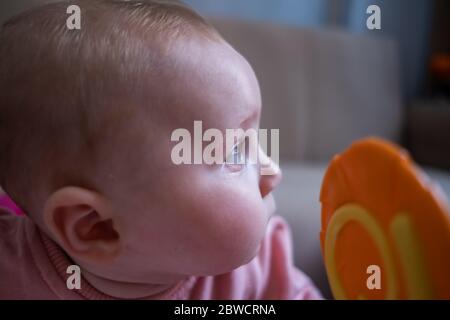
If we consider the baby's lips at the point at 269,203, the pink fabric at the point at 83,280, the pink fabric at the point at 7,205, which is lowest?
the pink fabric at the point at 83,280

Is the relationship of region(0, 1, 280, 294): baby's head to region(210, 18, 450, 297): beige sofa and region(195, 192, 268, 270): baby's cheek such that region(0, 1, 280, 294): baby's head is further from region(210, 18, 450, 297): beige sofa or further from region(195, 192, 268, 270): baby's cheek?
region(210, 18, 450, 297): beige sofa

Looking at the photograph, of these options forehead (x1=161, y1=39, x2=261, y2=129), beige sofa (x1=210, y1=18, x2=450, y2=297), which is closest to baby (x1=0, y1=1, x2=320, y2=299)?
forehead (x1=161, y1=39, x2=261, y2=129)

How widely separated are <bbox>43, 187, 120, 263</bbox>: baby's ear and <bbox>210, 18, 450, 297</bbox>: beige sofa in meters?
0.18

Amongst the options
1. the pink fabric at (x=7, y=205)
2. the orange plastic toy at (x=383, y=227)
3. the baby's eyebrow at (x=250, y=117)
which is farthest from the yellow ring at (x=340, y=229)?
the pink fabric at (x=7, y=205)

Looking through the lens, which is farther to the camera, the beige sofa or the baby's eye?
the beige sofa

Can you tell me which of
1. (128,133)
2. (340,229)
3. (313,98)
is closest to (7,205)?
(128,133)

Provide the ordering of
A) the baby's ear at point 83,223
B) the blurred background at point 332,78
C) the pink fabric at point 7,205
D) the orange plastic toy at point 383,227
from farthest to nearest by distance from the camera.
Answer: the blurred background at point 332,78 < the pink fabric at point 7,205 < the baby's ear at point 83,223 < the orange plastic toy at point 383,227

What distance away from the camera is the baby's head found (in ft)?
1.22

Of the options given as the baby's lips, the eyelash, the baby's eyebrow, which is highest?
the baby's eyebrow

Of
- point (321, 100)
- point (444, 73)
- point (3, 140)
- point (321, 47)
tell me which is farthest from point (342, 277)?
point (444, 73)

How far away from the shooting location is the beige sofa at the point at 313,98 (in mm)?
594

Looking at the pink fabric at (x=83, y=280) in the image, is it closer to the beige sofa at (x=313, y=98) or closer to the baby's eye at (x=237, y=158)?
the beige sofa at (x=313, y=98)

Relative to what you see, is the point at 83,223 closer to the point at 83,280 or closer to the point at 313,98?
the point at 83,280

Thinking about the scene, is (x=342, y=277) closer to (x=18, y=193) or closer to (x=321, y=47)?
(x=18, y=193)
